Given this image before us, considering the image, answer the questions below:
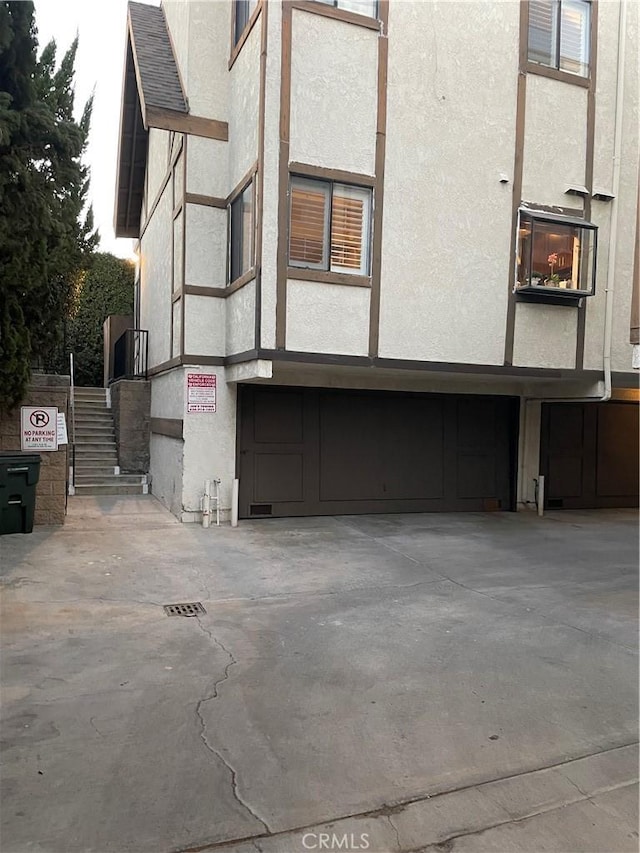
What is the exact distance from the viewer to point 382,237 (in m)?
8.31

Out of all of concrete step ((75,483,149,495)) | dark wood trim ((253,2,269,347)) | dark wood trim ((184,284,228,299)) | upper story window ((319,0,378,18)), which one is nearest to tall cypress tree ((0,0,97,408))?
dark wood trim ((184,284,228,299))

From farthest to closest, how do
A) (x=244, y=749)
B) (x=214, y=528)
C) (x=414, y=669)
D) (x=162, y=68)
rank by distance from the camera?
(x=162, y=68), (x=214, y=528), (x=414, y=669), (x=244, y=749)

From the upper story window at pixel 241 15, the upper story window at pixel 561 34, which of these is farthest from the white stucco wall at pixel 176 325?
the upper story window at pixel 561 34

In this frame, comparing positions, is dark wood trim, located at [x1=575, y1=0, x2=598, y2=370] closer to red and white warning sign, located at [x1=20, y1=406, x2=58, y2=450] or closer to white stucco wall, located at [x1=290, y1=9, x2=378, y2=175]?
white stucco wall, located at [x1=290, y1=9, x2=378, y2=175]

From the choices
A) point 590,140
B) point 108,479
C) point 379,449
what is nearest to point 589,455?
point 379,449

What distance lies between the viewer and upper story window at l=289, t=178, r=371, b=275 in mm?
8008

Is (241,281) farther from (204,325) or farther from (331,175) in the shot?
(331,175)

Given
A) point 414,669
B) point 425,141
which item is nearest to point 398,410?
point 425,141

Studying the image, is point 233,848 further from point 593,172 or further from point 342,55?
point 593,172

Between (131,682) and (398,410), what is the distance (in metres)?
7.63

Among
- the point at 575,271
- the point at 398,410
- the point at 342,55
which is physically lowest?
the point at 398,410

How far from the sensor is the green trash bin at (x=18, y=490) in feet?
25.0

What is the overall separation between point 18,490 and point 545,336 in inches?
304

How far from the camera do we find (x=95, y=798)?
2754mm
